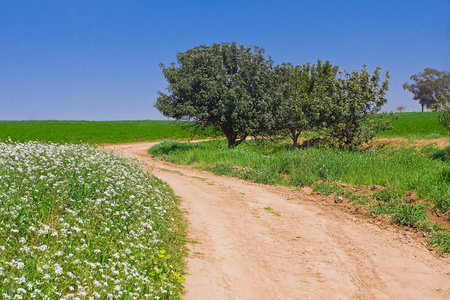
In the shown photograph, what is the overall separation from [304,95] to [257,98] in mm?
4159

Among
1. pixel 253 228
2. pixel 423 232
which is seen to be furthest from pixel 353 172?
pixel 253 228

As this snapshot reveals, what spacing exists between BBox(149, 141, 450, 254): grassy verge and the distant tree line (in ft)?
9.17

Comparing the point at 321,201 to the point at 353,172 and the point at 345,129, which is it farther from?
the point at 345,129

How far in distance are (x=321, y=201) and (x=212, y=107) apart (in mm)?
12768

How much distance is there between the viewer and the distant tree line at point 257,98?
75.6ft

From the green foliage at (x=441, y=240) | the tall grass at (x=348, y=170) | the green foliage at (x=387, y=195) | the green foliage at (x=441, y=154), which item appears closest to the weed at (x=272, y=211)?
the green foliage at (x=387, y=195)

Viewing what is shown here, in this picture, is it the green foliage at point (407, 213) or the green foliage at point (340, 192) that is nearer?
the green foliage at point (407, 213)

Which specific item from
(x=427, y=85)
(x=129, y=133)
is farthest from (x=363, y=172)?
(x=427, y=85)

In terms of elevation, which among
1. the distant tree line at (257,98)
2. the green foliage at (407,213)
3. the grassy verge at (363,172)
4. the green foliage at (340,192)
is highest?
the distant tree line at (257,98)

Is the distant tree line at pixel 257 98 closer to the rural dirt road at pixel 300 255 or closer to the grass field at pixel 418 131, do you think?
the grass field at pixel 418 131

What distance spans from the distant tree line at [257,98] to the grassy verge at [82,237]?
13.6 meters

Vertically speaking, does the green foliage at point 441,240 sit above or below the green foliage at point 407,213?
below

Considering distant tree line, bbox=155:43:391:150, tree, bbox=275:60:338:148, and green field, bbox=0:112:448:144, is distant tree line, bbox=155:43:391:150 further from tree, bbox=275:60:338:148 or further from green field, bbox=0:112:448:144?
green field, bbox=0:112:448:144

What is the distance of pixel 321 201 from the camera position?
12594 millimetres
